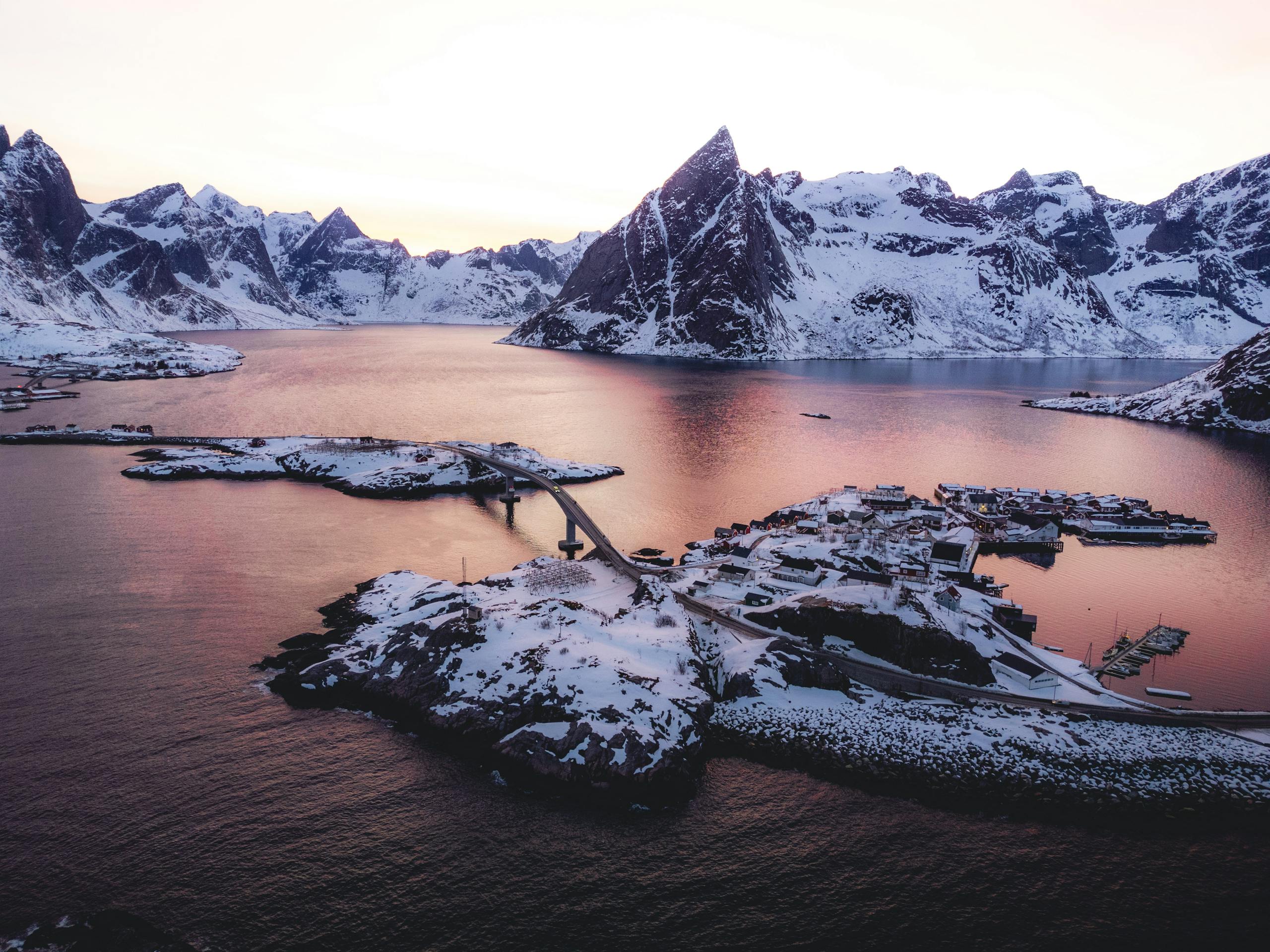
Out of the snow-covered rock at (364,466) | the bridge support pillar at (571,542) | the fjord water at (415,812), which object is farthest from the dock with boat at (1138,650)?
the snow-covered rock at (364,466)

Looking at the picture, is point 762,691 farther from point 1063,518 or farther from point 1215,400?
point 1215,400

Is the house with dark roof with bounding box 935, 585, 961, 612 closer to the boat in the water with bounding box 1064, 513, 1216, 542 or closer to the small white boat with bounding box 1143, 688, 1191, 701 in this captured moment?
the small white boat with bounding box 1143, 688, 1191, 701

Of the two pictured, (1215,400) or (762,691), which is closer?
(762,691)

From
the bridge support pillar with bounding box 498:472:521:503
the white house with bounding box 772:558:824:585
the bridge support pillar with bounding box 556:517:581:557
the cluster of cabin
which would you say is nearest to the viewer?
the cluster of cabin

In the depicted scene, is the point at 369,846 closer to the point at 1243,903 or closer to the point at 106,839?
the point at 106,839

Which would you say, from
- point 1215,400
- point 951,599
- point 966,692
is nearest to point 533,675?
point 966,692

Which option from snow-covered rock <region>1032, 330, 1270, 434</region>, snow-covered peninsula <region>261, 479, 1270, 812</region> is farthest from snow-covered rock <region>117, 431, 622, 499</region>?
snow-covered rock <region>1032, 330, 1270, 434</region>

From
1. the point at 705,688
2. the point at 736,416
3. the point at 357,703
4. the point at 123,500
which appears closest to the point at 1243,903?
the point at 705,688
